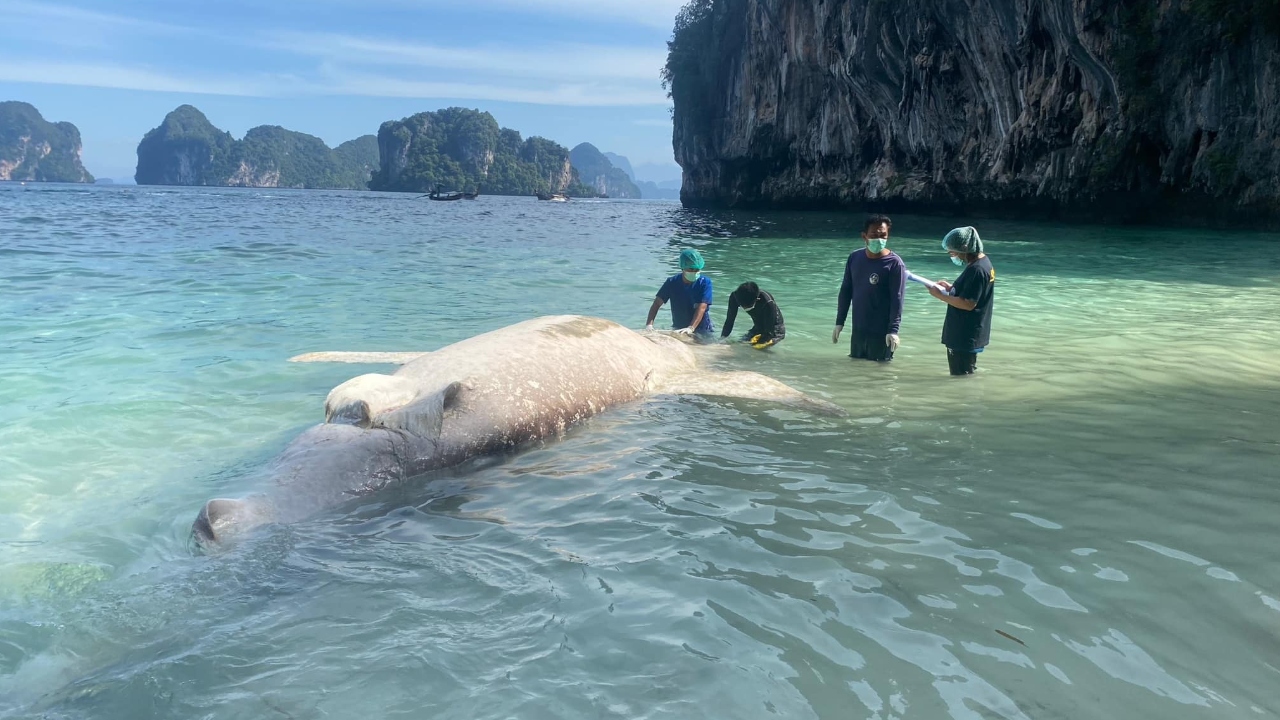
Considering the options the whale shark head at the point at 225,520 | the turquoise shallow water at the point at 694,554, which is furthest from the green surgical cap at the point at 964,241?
the whale shark head at the point at 225,520

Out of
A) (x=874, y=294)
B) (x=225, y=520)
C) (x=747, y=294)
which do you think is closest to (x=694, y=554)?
(x=225, y=520)

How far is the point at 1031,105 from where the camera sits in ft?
109

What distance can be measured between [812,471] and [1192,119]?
30923 mm

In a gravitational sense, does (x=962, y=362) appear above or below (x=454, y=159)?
below

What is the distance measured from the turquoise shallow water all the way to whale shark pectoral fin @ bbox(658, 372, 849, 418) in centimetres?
18

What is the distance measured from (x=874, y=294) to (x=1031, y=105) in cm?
2997

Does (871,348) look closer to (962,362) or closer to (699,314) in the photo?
(962,362)

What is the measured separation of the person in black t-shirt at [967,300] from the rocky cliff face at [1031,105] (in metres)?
25.3

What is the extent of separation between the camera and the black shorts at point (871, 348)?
870 cm

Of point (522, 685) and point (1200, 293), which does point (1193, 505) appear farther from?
point (1200, 293)

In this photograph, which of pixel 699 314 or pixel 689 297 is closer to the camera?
pixel 699 314

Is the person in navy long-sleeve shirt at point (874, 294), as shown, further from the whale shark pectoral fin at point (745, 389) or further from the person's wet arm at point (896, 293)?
the whale shark pectoral fin at point (745, 389)

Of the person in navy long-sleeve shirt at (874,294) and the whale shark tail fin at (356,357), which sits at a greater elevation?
the person in navy long-sleeve shirt at (874,294)

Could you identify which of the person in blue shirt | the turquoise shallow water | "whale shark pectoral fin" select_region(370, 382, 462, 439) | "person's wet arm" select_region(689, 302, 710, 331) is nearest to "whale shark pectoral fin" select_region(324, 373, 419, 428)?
"whale shark pectoral fin" select_region(370, 382, 462, 439)
